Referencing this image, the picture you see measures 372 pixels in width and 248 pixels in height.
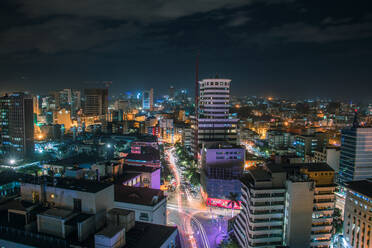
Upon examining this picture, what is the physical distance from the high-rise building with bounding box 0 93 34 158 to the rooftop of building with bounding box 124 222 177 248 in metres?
54.1

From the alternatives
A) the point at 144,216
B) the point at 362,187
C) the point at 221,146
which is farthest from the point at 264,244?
the point at 221,146

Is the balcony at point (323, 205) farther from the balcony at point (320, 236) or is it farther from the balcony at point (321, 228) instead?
the balcony at point (320, 236)

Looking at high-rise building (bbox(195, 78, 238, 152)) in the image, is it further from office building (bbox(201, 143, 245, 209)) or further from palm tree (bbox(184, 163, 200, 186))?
office building (bbox(201, 143, 245, 209))

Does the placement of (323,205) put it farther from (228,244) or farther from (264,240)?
(228,244)

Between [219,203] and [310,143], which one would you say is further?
[310,143]

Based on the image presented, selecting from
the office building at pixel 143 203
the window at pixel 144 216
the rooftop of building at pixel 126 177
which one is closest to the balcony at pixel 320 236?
the office building at pixel 143 203

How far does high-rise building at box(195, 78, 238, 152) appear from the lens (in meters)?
53.8

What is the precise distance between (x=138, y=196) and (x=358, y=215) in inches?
926

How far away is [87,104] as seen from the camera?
125562 millimetres

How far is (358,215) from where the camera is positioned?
2784 centimetres

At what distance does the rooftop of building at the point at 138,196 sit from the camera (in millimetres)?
22250

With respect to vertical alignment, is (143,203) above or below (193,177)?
above

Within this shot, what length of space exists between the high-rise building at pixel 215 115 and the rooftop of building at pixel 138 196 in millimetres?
29414

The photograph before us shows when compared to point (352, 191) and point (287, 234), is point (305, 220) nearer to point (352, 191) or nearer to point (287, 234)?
point (287, 234)
